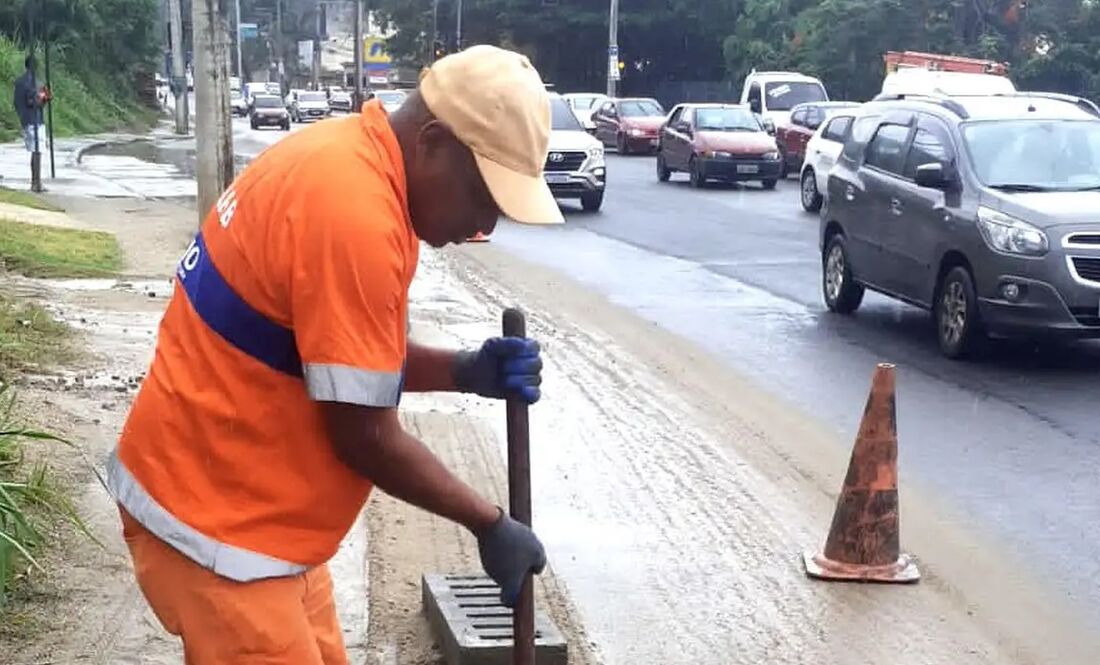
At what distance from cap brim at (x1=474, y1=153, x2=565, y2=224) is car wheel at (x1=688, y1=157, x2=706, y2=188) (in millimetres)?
24472

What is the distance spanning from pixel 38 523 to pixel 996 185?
23.4 ft

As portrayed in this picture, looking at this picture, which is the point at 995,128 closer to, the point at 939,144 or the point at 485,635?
the point at 939,144

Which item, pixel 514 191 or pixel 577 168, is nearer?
pixel 514 191

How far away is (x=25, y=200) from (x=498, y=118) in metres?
17.2

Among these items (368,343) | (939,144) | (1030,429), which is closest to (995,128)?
(939,144)

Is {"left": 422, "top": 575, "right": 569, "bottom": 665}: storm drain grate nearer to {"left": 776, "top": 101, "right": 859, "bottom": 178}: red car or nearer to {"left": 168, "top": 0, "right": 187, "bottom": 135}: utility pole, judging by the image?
{"left": 776, "top": 101, "right": 859, "bottom": 178}: red car

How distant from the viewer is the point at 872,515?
5.96m

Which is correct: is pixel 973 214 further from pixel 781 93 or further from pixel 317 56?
pixel 317 56

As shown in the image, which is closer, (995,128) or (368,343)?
(368,343)

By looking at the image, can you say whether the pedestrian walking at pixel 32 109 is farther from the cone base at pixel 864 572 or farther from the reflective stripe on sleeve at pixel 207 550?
the reflective stripe on sleeve at pixel 207 550

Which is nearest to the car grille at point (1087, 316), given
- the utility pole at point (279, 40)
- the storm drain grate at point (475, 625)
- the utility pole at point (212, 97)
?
the storm drain grate at point (475, 625)

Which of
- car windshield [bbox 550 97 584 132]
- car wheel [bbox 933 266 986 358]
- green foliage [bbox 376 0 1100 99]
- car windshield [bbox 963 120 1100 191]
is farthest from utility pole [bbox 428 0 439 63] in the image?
car wheel [bbox 933 266 986 358]

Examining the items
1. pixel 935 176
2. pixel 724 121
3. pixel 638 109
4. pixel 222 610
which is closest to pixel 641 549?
pixel 222 610

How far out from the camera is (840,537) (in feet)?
19.6
